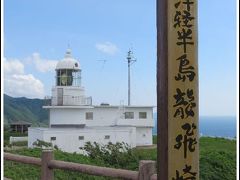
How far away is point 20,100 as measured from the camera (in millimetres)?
33469

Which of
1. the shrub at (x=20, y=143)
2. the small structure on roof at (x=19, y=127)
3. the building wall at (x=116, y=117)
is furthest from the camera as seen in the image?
the small structure on roof at (x=19, y=127)

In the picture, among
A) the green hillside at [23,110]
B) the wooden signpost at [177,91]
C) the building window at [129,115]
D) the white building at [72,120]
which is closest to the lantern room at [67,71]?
the white building at [72,120]

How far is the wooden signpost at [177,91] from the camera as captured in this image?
6.69ft

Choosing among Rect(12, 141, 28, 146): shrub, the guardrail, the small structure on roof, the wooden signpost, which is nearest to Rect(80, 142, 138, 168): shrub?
the guardrail

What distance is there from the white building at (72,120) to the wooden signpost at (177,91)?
14697 millimetres

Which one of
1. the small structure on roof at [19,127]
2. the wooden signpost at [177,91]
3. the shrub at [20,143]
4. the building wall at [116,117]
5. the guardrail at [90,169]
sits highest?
the wooden signpost at [177,91]

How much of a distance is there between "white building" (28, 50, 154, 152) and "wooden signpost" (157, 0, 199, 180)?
14.7 m

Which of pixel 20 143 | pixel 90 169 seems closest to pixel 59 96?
pixel 20 143

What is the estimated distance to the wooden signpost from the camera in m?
2.04

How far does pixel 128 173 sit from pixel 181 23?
0.96 m

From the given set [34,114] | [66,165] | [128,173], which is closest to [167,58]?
[128,173]

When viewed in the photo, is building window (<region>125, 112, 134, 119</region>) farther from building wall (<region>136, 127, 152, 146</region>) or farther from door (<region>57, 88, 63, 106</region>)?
door (<region>57, 88, 63, 106</region>)

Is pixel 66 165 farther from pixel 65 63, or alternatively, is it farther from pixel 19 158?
pixel 65 63

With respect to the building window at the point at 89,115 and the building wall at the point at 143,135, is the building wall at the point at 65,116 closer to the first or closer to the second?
the building window at the point at 89,115
